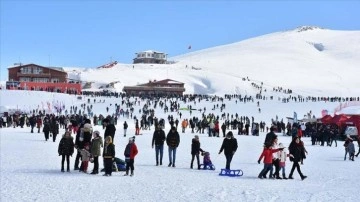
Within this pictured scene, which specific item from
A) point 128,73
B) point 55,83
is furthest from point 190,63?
point 55,83

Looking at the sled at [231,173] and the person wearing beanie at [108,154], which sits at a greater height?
the person wearing beanie at [108,154]

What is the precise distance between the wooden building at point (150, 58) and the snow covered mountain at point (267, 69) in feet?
19.7

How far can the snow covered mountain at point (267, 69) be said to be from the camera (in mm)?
106375

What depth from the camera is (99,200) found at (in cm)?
1126

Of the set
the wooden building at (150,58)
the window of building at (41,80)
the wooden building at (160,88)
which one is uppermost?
Answer: the wooden building at (150,58)

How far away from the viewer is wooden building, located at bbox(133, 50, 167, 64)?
5394 inches

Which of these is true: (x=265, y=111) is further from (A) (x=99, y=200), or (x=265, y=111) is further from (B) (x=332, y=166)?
(A) (x=99, y=200)

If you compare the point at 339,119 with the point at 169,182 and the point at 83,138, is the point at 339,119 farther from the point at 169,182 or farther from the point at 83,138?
the point at 169,182

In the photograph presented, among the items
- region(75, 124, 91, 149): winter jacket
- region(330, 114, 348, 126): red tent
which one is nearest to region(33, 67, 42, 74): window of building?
region(330, 114, 348, 126): red tent

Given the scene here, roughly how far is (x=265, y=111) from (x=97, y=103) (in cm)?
1624

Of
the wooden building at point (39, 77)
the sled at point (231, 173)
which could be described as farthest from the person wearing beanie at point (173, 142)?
the wooden building at point (39, 77)

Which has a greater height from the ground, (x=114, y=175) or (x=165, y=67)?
(x=165, y=67)

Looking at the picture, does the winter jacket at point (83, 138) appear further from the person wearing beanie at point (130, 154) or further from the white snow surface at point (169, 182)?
the person wearing beanie at point (130, 154)

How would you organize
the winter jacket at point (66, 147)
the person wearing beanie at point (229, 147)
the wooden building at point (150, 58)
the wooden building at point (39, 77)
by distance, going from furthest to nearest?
the wooden building at point (150, 58)
the wooden building at point (39, 77)
the person wearing beanie at point (229, 147)
the winter jacket at point (66, 147)
